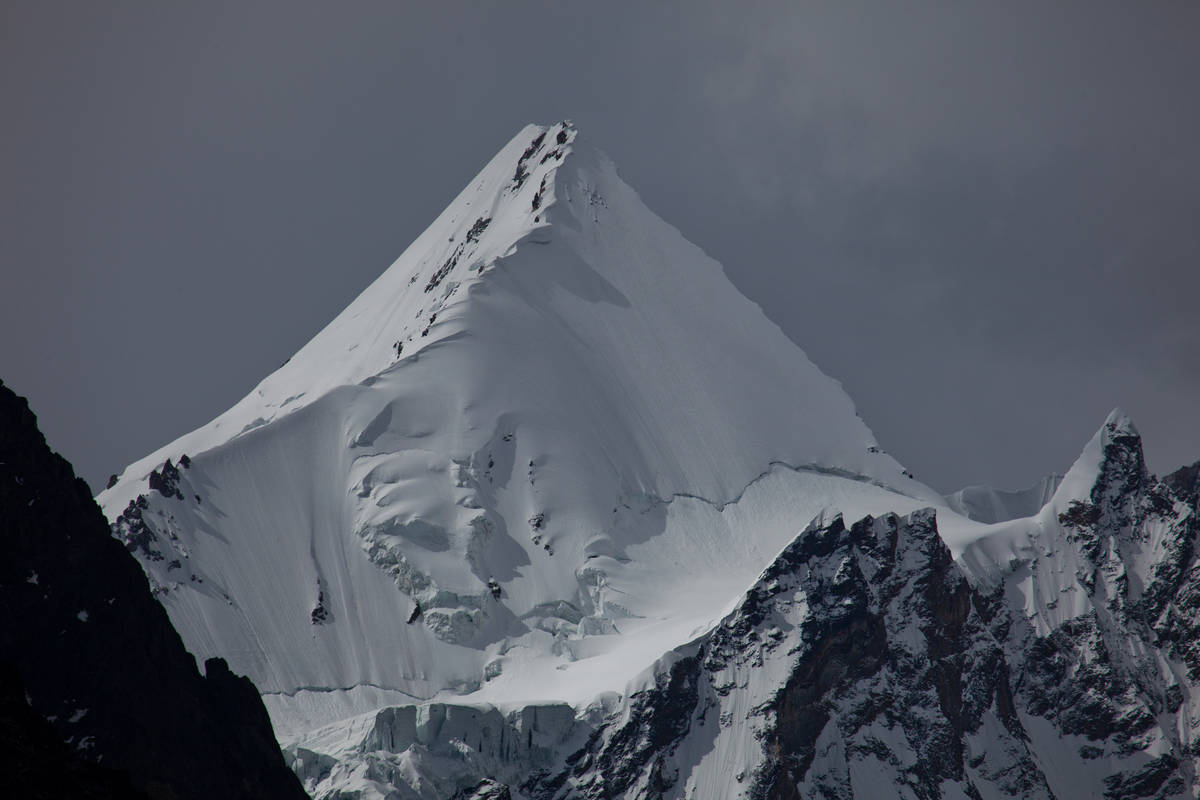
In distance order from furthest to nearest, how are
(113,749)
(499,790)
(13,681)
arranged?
(499,790)
(113,749)
(13,681)

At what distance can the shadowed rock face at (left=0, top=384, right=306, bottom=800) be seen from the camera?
138125mm

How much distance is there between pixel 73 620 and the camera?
472 feet

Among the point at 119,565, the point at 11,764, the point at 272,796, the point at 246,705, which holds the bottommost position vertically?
the point at 11,764

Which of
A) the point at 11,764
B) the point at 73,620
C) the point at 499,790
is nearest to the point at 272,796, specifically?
the point at 73,620

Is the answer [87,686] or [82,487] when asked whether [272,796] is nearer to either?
[87,686]

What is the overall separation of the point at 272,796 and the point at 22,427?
3441 cm

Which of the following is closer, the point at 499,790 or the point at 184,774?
the point at 184,774

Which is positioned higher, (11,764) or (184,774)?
(184,774)

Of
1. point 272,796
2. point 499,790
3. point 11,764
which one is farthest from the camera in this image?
point 499,790

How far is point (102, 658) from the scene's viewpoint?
144 metres

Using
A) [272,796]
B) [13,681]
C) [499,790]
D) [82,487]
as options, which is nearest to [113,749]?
[272,796]

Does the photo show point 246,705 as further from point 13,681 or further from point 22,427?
point 13,681

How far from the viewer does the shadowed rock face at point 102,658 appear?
13812 centimetres

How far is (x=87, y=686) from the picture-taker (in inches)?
5522
